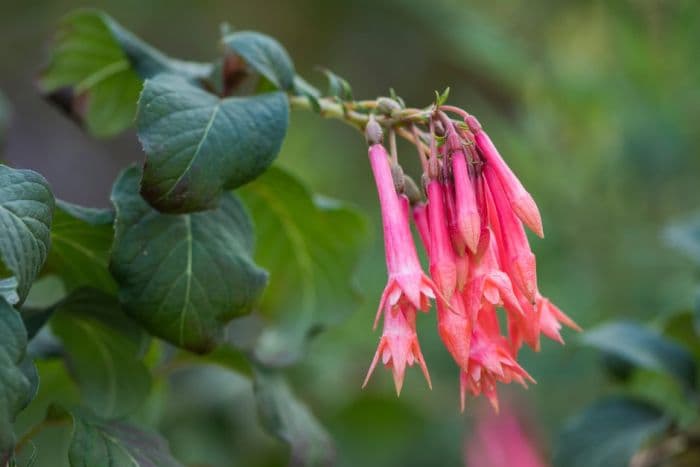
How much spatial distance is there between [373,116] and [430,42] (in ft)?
11.9

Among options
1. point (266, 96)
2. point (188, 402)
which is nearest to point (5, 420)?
point (266, 96)

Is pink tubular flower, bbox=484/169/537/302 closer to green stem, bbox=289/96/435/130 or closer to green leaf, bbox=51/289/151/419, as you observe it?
green stem, bbox=289/96/435/130

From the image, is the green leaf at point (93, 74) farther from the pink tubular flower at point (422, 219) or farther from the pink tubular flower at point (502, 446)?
the pink tubular flower at point (502, 446)

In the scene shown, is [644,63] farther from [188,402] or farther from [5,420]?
[5,420]

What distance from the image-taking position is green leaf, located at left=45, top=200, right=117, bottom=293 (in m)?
0.93

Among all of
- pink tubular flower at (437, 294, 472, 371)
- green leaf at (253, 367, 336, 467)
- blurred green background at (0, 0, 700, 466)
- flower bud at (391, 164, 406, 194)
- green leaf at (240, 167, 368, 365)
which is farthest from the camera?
blurred green background at (0, 0, 700, 466)

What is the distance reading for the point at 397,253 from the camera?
0.89m

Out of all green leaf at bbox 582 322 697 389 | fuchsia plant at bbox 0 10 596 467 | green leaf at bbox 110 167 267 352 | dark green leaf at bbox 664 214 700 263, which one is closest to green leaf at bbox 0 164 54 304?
fuchsia plant at bbox 0 10 596 467

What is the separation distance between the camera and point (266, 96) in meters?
0.94

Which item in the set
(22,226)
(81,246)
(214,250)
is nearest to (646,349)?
(214,250)

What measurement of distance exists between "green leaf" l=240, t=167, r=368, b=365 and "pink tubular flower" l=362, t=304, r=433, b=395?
321 mm

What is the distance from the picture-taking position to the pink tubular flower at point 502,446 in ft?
5.91

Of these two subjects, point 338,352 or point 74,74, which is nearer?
point 74,74

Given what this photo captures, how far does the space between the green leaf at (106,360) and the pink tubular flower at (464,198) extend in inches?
14.7
